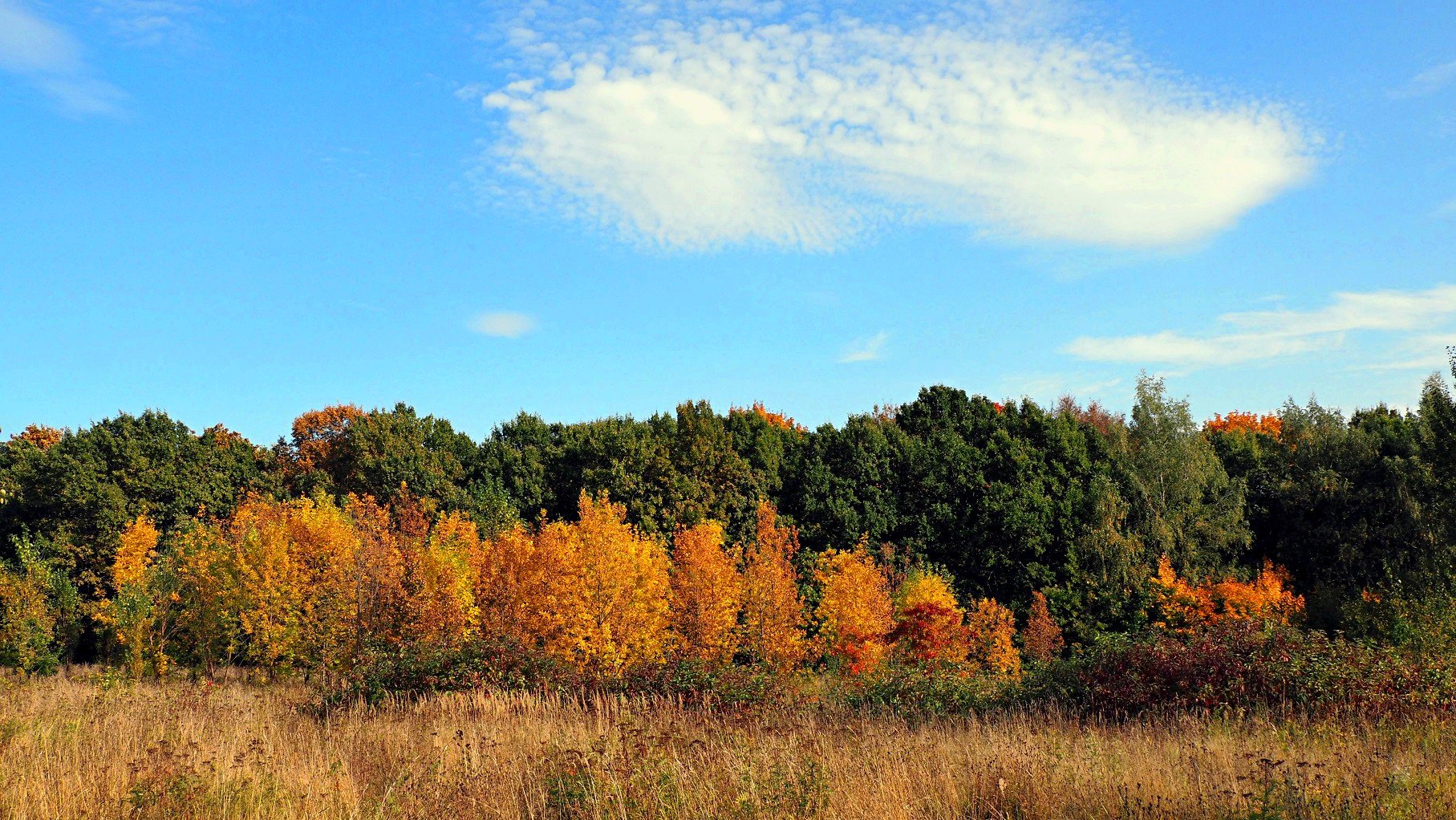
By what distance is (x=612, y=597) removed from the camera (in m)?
28.5

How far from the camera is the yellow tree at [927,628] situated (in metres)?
29.2

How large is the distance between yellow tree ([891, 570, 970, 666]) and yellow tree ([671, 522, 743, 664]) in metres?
5.49

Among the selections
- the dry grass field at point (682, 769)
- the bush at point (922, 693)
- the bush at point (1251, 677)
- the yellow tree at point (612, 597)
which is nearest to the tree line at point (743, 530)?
the yellow tree at point (612, 597)

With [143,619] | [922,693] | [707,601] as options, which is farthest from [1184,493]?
[143,619]

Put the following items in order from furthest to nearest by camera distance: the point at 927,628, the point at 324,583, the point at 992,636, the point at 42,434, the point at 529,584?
the point at 42,434 → the point at 992,636 → the point at 927,628 → the point at 529,584 → the point at 324,583

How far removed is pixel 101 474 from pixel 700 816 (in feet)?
151

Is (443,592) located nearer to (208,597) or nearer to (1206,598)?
(208,597)

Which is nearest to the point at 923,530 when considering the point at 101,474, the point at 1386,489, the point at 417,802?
the point at 1386,489

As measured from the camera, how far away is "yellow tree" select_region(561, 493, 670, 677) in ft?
91.1

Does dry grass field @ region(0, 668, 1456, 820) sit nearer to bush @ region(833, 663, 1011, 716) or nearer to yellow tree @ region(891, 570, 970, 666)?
bush @ region(833, 663, 1011, 716)

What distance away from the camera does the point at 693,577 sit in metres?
31.1

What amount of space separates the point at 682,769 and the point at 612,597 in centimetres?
2043

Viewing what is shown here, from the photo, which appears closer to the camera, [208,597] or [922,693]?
[922,693]

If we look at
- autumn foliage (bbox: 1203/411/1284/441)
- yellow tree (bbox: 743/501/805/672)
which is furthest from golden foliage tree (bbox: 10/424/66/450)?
autumn foliage (bbox: 1203/411/1284/441)
